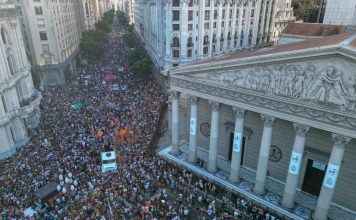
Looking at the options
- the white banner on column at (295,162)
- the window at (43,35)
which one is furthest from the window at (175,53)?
the white banner on column at (295,162)

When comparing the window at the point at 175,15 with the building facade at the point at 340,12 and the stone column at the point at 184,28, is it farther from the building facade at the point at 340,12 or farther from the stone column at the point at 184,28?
the building facade at the point at 340,12

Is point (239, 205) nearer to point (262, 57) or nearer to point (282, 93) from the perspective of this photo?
point (282, 93)

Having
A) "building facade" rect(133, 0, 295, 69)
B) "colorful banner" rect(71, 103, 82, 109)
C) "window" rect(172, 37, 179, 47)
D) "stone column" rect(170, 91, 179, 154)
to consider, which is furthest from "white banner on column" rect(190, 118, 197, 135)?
"window" rect(172, 37, 179, 47)

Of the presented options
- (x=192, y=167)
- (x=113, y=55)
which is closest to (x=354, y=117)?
(x=192, y=167)

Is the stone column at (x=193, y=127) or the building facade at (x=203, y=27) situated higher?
the building facade at (x=203, y=27)

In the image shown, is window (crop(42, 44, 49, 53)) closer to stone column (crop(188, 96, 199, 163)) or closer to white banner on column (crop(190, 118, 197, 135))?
stone column (crop(188, 96, 199, 163))

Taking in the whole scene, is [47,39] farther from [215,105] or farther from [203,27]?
[215,105]
